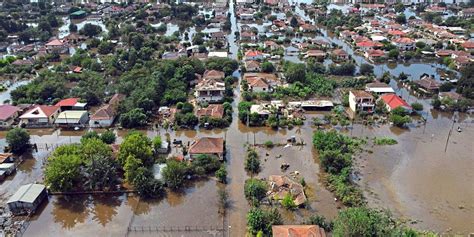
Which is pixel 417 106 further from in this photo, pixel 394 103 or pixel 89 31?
pixel 89 31

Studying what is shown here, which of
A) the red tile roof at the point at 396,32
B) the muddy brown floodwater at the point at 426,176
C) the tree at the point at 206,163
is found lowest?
the muddy brown floodwater at the point at 426,176

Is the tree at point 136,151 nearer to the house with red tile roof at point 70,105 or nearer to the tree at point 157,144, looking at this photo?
the tree at point 157,144

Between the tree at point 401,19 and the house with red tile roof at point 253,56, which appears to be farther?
the tree at point 401,19

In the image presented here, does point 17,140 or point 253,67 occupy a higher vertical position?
point 253,67

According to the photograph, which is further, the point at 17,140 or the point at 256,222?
the point at 17,140

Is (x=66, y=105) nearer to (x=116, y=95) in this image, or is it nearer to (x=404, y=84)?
(x=116, y=95)

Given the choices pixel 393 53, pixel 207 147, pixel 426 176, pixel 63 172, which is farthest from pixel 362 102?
pixel 63 172

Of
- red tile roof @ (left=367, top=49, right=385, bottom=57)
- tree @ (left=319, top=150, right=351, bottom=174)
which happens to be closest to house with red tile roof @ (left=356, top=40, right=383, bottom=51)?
red tile roof @ (left=367, top=49, right=385, bottom=57)

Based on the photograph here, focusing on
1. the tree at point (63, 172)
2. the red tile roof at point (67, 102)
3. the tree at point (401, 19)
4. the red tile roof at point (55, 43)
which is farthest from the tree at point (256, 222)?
the tree at point (401, 19)
